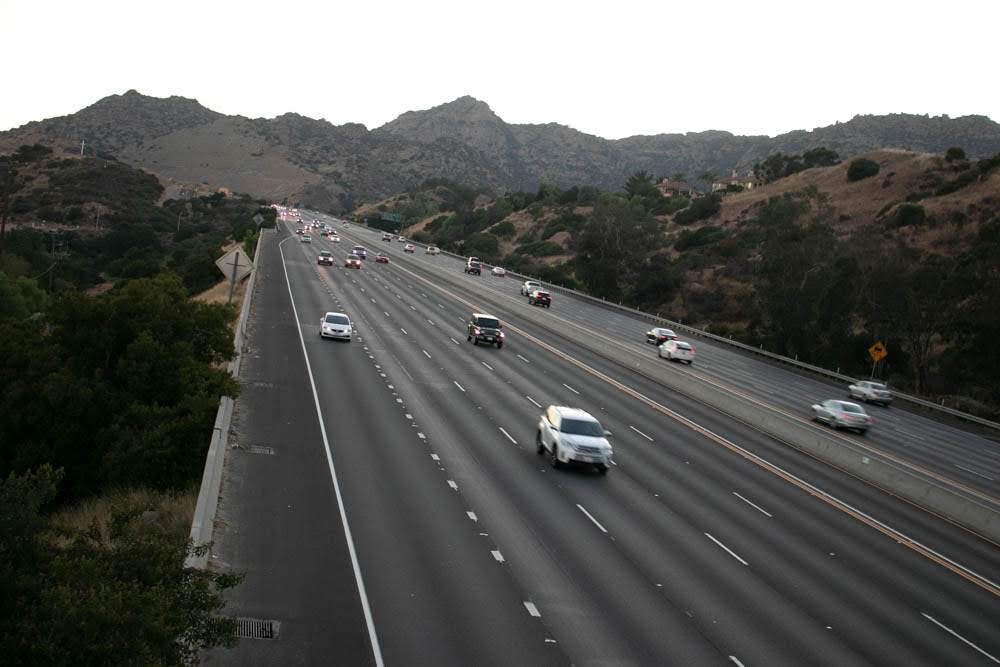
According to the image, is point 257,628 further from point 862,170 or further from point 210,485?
point 862,170

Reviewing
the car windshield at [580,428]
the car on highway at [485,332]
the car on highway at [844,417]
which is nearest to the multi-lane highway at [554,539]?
→ the car windshield at [580,428]

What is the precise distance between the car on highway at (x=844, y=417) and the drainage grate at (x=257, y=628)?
2992 cm

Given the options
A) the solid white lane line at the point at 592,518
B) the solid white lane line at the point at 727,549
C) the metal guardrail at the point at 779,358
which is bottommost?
the metal guardrail at the point at 779,358

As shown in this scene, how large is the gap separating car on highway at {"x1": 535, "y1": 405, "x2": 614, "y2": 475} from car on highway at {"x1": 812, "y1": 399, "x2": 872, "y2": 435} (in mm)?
17176

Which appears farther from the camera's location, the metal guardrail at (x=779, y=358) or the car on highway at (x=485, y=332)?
the metal guardrail at (x=779, y=358)

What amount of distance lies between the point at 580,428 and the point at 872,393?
1224 inches

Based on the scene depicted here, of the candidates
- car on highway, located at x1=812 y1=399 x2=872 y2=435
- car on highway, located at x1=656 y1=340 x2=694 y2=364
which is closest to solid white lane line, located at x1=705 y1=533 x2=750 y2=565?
car on highway, located at x1=812 y1=399 x2=872 y2=435

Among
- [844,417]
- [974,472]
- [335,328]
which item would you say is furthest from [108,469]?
[974,472]

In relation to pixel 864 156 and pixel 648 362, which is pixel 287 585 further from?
pixel 864 156

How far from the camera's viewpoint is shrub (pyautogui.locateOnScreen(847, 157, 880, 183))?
12469 cm

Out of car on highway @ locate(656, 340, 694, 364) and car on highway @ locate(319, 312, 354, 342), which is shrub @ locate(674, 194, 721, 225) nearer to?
car on highway @ locate(656, 340, 694, 364)

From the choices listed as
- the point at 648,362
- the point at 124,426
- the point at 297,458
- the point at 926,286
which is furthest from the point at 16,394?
the point at 926,286

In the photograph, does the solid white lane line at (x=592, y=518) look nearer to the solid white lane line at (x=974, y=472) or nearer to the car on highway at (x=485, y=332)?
the solid white lane line at (x=974, y=472)

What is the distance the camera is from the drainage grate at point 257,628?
1086 cm
